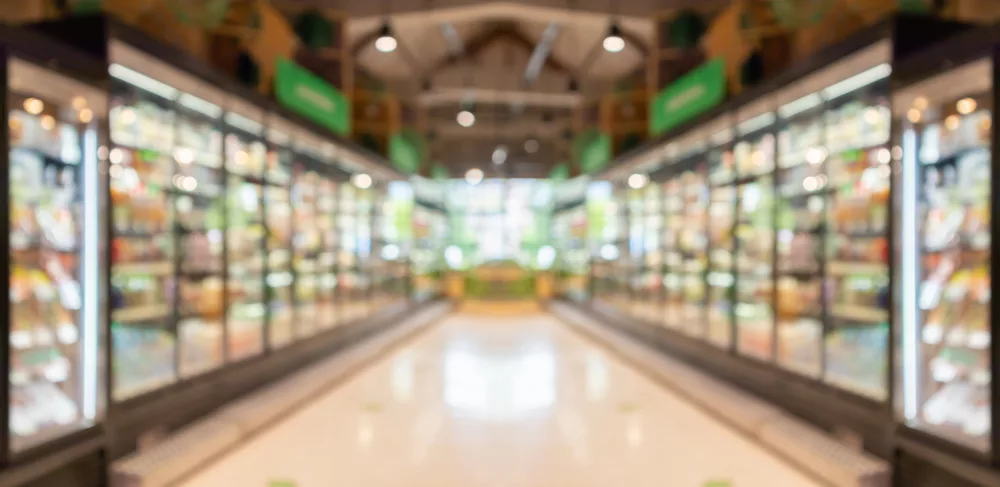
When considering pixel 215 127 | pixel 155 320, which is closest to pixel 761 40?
pixel 215 127

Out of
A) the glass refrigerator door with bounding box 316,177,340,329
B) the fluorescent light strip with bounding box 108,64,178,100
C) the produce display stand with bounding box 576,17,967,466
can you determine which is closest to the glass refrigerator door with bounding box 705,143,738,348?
the produce display stand with bounding box 576,17,967,466

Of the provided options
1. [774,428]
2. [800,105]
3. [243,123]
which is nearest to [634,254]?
[800,105]

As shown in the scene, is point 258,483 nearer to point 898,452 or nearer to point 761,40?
point 898,452

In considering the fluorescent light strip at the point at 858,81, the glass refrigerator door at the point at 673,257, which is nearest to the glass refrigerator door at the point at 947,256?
the fluorescent light strip at the point at 858,81

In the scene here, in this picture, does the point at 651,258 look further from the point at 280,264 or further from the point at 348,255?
the point at 280,264

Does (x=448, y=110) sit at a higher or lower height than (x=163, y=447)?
higher

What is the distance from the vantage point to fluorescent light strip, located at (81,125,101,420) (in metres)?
3.25

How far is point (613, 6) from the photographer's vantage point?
929 cm

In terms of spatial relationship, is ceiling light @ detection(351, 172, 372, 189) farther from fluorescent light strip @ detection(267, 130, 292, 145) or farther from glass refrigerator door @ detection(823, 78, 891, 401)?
glass refrigerator door @ detection(823, 78, 891, 401)

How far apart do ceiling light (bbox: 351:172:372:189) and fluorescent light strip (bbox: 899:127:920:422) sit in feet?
21.3

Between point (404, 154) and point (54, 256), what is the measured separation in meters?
8.24

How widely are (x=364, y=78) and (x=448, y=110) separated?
884 centimetres

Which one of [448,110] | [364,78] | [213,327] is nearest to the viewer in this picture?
[213,327]

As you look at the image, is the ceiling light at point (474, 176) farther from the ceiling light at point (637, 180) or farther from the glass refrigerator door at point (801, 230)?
the glass refrigerator door at point (801, 230)
